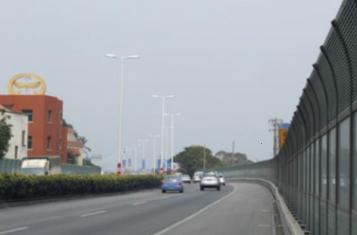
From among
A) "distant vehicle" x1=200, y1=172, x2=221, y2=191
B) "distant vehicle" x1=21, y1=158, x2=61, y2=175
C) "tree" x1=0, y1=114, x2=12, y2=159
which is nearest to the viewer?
"distant vehicle" x1=21, y1=158, x2=61, y2=175

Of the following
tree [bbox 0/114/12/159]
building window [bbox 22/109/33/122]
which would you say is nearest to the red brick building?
building window [bbox 22/109/33/122]

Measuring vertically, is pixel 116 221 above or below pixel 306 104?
below

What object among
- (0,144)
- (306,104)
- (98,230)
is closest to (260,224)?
(98,230)

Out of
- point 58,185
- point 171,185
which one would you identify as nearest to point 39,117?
point 171,185

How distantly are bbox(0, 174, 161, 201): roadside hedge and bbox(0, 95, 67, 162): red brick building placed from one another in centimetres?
2890

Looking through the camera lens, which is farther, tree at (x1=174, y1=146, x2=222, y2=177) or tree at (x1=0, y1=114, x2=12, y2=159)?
tree at (x1=174, y1=146, x2=222, y2=177)

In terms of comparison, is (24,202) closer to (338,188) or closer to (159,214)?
(159,214)

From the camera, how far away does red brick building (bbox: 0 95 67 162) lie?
85.8 meters

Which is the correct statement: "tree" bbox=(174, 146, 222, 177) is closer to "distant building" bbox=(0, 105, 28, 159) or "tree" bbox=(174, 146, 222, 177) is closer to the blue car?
"distant building" bbox=(0, 105, 28, 159)

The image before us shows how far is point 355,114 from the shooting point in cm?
750

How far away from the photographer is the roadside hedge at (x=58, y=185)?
33.2m

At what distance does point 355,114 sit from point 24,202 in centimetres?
2905

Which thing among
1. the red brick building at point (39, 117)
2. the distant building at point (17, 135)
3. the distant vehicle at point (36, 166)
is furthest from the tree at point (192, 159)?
the distant vehicle at point (36, 166)

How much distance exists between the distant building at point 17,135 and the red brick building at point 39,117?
6.44 meters
